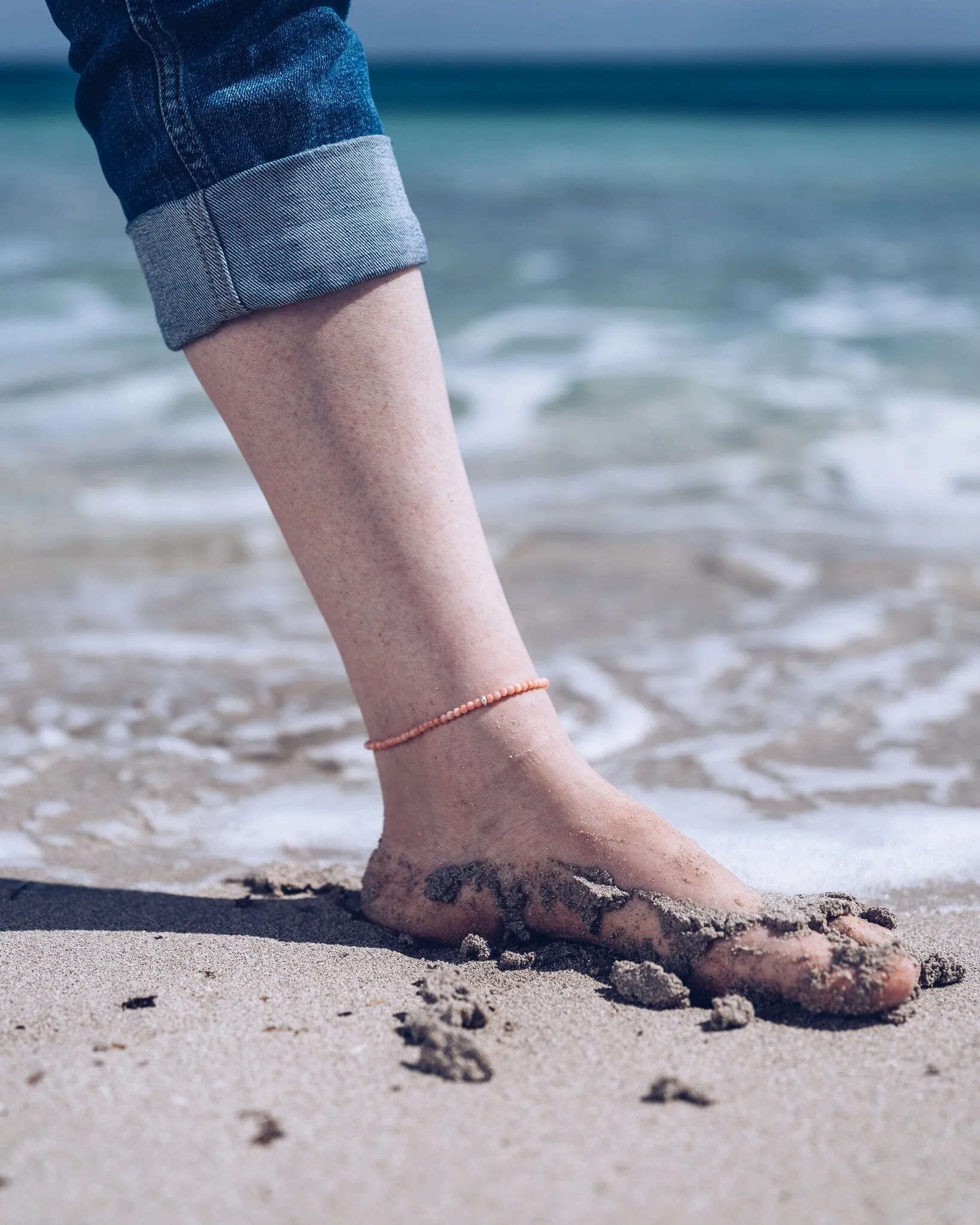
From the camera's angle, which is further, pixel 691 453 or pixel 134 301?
pixel 134 301

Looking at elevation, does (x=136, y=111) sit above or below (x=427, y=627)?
above

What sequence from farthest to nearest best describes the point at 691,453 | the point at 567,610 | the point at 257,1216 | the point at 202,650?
the point at 691,453
the point at 567,610
the point at 202,650
the point at 257,1216

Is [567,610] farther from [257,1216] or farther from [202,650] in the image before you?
[257,1216]

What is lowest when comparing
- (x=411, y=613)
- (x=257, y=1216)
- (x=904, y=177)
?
(x=257, y=1216)

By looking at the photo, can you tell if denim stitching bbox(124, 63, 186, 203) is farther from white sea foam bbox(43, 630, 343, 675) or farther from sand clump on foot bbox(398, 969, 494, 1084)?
white sea foam bbox(43, 630, 343, 675)

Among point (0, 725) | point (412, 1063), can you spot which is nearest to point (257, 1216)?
point (412, 1063)

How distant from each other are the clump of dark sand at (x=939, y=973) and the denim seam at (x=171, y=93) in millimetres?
1020

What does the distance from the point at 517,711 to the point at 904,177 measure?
13.3 meters

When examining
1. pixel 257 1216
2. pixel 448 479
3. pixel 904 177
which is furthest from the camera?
pixel 904 177

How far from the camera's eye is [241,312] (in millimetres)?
1179

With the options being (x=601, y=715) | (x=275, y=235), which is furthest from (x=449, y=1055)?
(x=601, y=715)

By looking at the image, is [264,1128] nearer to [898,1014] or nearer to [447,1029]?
[447,1029]

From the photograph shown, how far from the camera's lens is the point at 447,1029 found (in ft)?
3.50

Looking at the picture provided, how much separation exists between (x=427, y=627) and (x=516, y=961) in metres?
0.34
